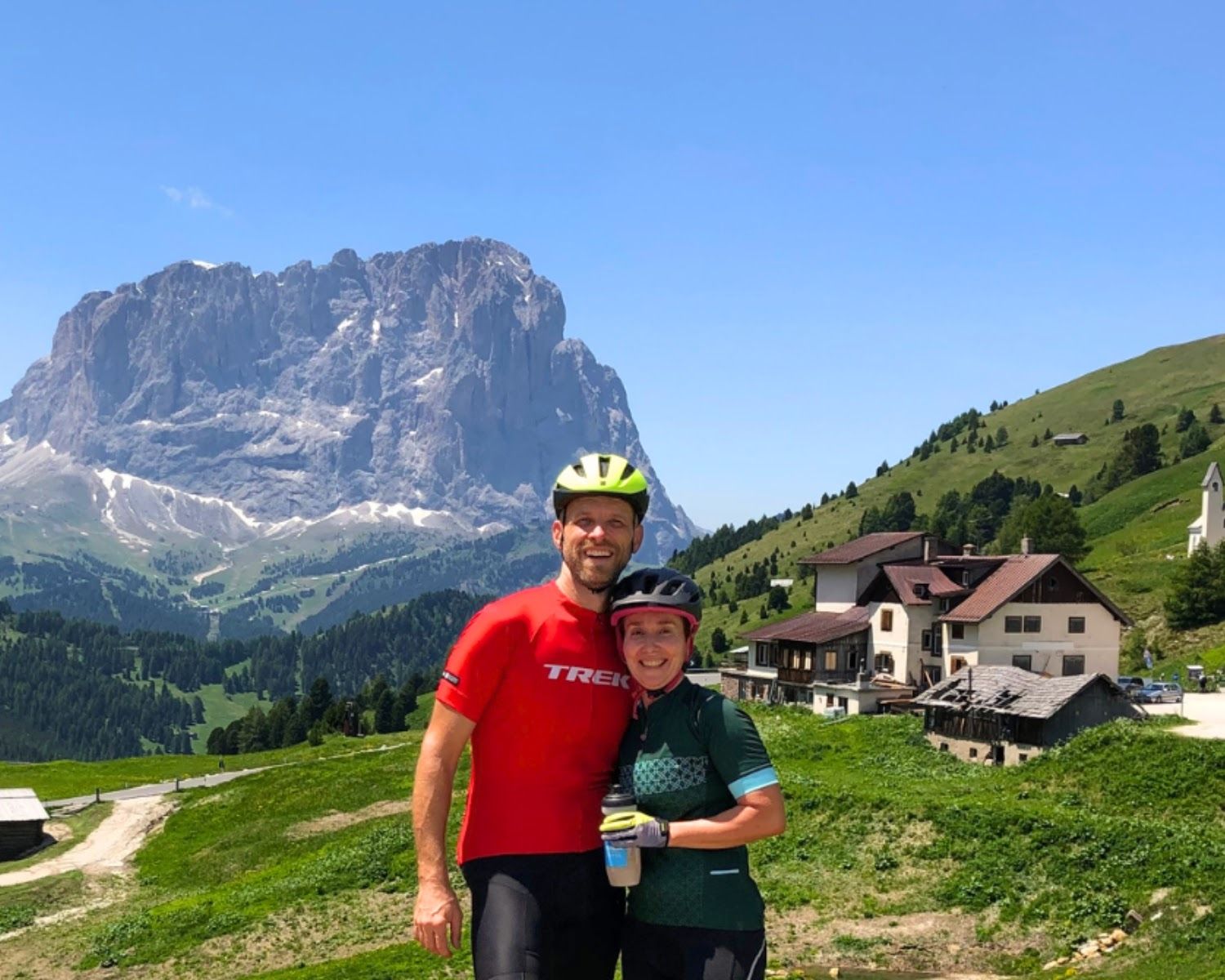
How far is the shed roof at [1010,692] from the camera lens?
1885 inches

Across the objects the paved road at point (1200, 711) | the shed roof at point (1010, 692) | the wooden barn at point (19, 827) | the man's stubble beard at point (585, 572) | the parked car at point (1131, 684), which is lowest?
the wooden barn at point (19, 827)

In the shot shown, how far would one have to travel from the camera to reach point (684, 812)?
747cm

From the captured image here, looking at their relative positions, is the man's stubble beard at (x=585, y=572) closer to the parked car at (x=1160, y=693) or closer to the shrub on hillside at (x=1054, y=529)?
the parked car at (x=1160, y=693)

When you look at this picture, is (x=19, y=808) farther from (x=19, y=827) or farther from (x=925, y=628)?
(x=925, y=628)

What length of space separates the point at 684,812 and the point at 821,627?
73003 mm

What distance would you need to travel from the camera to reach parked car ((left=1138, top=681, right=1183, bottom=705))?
60.0 metres

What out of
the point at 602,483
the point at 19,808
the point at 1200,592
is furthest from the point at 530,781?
the point at 1200,592

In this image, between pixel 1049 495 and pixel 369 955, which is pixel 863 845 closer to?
pixel 369 955

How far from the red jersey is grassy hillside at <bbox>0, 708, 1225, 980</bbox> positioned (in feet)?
58.1

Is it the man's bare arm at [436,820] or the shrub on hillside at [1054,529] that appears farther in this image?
the shrub on hillside at [1054,529]

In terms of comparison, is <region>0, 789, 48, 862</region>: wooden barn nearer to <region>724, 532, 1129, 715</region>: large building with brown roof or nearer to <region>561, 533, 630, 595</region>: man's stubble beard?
<region>724, 532, 1129, 715</region>: large building with brown roof


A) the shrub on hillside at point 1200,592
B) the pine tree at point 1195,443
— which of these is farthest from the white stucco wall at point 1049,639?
the pine tree at point 1195,443

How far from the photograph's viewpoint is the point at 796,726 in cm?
6481

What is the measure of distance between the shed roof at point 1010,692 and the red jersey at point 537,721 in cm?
4361
